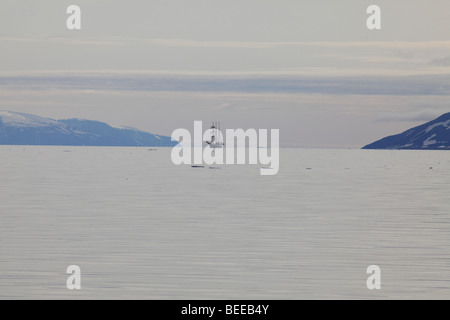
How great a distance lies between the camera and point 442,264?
1209 inches

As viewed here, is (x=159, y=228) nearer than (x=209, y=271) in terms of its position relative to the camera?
No

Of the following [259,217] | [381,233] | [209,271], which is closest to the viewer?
[209,271]
